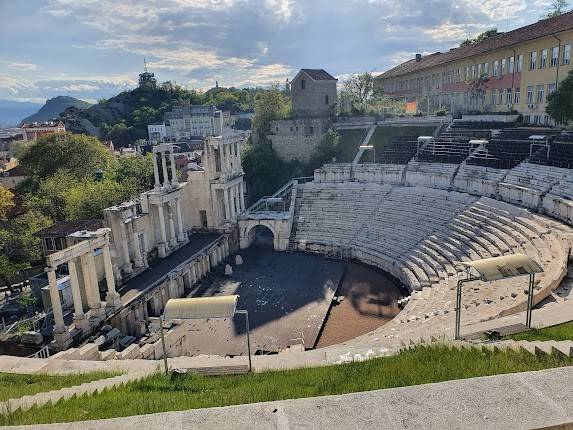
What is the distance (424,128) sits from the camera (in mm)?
46625

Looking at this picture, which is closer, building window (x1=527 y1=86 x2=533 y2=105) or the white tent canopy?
the white tent canopy

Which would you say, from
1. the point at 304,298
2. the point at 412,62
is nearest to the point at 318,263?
the point at 304,298

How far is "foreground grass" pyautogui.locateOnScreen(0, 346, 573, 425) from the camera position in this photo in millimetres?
8234

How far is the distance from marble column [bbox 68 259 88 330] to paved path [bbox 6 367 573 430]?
16.7m

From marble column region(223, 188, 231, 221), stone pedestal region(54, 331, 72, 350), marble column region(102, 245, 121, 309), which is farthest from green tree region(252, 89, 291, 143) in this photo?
stone pedestal region(54, 331, 72, 350)

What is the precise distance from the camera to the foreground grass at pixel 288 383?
8.23 metres

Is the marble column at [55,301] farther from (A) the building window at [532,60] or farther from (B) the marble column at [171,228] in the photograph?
(A) the building window at [532,60]

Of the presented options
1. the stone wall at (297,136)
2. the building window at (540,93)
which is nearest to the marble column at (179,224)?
the stone wall at (297,136)

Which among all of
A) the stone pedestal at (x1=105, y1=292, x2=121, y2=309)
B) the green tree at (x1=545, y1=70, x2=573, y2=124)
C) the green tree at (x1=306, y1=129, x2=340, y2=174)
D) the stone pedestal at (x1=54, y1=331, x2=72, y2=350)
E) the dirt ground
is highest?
the green tree at (x1=545, y1=70, x2=573, y2=124)

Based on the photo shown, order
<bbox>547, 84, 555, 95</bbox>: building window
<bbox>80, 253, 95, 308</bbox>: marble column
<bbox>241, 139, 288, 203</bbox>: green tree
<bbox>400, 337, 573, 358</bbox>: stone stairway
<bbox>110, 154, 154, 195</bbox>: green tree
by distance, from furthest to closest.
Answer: <bbox>241, 139, 288, 203</bbox>: green tree < <bbox>110, 154, 154, 195</bbox>: green tree < <bbox>547, 84, 555, 95</bbox>: building window < <bbox>80, 253, 95, 308</bbox>: marble column < <bbox>400, 337, 573, 358</bbox>: stone stairway

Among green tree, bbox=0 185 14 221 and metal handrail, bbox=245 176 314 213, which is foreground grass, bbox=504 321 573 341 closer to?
metal handrail, bbox=245 176 314 213

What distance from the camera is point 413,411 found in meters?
6.10

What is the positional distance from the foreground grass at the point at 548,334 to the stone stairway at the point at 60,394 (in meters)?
10.6

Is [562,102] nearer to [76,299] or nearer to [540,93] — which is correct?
[540,93]
